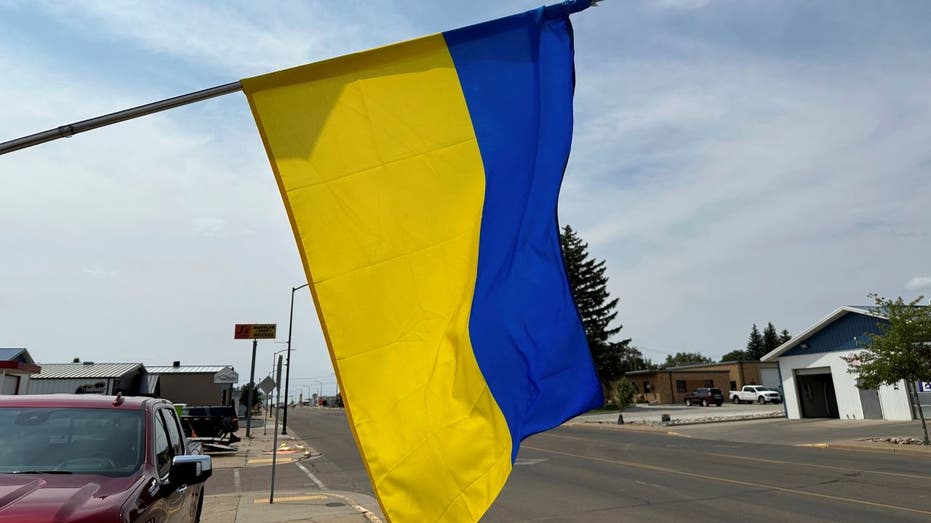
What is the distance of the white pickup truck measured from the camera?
60344 mm

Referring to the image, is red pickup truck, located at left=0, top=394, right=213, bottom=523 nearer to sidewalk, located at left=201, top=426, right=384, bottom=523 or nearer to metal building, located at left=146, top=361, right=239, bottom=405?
sidewalk, located at left=201, top=426, right=384, bottom=523

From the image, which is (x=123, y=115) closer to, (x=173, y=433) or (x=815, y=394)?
(x=173, y=433)

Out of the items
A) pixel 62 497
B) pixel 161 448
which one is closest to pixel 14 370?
pixel 161 448

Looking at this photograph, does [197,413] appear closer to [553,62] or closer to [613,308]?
[553,62]

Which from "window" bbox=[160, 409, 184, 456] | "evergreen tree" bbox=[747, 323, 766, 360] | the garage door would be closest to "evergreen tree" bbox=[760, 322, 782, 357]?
"evergreen tree" bbox=[747, 323, 766, 360]

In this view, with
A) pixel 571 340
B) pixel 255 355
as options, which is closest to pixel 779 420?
pixel 255 355

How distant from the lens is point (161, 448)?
534cm

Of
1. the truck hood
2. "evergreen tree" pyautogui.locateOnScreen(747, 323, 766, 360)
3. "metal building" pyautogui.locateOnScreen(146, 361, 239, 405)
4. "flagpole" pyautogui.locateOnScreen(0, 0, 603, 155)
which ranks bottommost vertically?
the truck hood

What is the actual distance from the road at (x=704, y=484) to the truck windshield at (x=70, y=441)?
661cm

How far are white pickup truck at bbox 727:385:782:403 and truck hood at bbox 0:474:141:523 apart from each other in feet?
214

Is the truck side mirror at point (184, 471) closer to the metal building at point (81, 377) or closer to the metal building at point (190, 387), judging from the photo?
the metal building at point (81, 377)

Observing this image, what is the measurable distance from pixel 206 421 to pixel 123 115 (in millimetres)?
25836

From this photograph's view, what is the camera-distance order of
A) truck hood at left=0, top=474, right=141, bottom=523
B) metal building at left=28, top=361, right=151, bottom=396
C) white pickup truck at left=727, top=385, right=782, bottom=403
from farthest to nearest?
1. white pickup truck at left=727, top=385, right=782, bottom=403
2. metal building at left=28, top=361, right=151, bottom=396
3. truck hood at left=0, top=474, right=141, bottom=523

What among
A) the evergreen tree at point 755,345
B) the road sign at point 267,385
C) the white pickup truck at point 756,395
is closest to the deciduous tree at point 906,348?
the road sign at point 267,385
